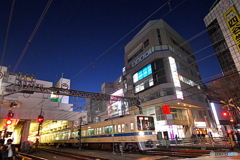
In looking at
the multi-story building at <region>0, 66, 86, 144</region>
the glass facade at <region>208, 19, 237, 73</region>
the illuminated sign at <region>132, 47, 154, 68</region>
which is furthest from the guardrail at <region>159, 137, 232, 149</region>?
the glass facade at <region>208, 19, 237, 73</region>

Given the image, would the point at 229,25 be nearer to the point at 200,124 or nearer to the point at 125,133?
the point at 200,124

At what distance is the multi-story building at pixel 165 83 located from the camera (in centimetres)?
2661

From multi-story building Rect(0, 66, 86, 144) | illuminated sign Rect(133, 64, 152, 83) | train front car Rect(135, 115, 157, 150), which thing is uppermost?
illuminated sign Rect(133, 64, 152, 83)

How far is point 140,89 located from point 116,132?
19.7m

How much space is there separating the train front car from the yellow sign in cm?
2232

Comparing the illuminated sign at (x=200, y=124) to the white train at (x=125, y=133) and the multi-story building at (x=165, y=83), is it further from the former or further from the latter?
the white train at (x=125, y=133)

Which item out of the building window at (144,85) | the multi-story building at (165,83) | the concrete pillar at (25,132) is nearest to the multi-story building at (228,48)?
the multi-story building at (165,83)

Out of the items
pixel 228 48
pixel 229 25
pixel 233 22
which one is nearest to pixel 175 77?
pixel 228 48

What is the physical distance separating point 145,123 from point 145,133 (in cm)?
86

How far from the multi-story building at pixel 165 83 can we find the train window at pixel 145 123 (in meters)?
11.8

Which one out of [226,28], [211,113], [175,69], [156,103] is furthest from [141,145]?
[211,113]

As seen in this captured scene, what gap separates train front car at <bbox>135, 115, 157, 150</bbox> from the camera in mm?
11608

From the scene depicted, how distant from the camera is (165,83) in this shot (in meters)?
27.2

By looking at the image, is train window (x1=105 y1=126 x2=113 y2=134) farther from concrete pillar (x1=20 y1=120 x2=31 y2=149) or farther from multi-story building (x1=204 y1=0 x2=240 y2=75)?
multi-story building (x1=204 y1=0 x2=240 y2=75)
